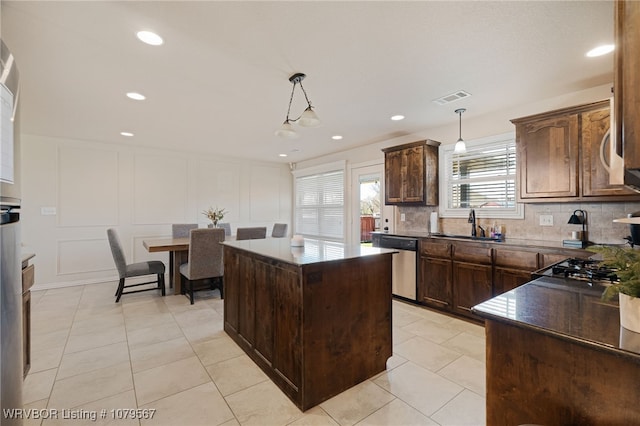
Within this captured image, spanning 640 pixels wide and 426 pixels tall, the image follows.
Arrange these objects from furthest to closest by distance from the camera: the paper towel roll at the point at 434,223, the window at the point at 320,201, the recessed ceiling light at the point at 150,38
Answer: the window at the point at 320,201, the paper towel roll at the point at 434,223, the recessed ceiling light at the point at 150,38

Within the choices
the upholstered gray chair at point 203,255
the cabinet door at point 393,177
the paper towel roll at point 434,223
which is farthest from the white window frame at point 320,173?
the upholstered gray chair at point 203,255

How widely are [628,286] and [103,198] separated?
21.1ft

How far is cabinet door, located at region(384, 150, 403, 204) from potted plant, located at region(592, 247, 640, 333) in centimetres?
334

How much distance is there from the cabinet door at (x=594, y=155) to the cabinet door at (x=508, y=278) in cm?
93

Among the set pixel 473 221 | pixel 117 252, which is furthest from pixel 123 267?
pixel 473 221

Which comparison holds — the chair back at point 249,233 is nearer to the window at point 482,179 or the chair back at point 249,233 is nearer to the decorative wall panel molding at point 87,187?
the decorative wall panel molding at point 87,187

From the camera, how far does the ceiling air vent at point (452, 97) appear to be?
301cm

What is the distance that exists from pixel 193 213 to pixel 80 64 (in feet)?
12.7

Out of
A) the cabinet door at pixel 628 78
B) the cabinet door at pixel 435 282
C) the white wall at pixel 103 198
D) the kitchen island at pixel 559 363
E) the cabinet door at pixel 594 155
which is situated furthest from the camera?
the white wall at pixel 103 198

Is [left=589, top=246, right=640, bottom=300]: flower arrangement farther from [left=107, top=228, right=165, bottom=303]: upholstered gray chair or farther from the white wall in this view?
the white wall

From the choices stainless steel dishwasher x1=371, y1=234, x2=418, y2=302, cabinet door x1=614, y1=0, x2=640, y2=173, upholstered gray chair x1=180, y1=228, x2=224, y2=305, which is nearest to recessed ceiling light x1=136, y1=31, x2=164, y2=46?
upholstered gray chair x1=180, y1=228, x2=224, y2=305

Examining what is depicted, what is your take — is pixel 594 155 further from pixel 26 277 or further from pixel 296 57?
pixel 26 277

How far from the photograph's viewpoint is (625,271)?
92 cm

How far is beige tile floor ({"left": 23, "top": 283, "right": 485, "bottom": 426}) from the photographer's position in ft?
5.95
